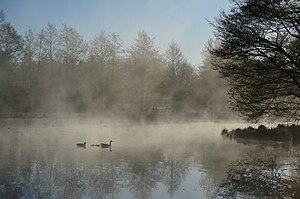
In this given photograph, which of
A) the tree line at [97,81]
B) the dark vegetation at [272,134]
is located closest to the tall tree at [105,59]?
the tree line at [97,81]

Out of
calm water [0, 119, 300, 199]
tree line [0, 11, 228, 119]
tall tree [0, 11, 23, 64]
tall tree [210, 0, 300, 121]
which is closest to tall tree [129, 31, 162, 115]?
tree line [0, 11, 228, 119]

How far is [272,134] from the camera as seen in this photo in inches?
1086

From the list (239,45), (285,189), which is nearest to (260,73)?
(239,45)

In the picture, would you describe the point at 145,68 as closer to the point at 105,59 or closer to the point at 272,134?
the point at 105,59

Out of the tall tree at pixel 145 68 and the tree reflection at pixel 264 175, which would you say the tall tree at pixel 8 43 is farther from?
the tree reflection at pixel 264 175

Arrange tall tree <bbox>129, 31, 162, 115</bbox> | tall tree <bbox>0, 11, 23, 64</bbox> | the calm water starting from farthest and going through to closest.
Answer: tall tree <bbox>129, 31, 162, 115</bbox> → tall tree <bbox>0, 11, 23, 64</bbox> → the calm water

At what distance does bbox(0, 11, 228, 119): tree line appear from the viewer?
4362 centimetres

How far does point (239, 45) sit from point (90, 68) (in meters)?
38.4

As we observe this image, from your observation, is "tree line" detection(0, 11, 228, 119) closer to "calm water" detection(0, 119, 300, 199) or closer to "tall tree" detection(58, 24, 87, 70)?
"tall tree" detection(58, 24, 87, 70)

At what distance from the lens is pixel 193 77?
59312mm

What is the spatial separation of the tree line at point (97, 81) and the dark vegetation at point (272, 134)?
14.0m

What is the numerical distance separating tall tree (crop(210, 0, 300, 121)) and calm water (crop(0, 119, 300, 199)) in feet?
8.59

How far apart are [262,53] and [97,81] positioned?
123 ft

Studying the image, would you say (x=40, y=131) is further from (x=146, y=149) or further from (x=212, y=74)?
(x=212, y=74)
